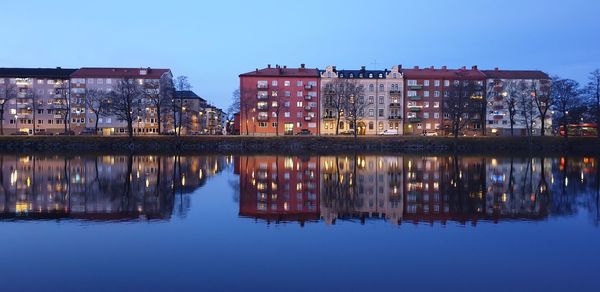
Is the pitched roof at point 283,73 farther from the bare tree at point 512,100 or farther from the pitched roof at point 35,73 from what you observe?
the pitched roof at point 35,73

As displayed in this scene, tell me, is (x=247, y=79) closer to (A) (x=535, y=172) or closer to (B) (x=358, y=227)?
(A) (x=535, y=172)

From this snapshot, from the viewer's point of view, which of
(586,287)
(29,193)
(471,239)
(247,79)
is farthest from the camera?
(247,79)

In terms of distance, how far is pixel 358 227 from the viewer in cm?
1803

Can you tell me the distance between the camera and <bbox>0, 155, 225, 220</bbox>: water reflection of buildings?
21.0 metres

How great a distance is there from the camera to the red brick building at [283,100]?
10538 centimetres

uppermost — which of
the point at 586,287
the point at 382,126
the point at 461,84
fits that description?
the point at 461,84

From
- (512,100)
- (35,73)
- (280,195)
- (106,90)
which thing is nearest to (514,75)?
(512,100)

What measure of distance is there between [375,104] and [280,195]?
8401cm

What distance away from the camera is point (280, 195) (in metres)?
26.1

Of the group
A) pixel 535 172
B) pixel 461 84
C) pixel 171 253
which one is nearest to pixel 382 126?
pixel 461 84

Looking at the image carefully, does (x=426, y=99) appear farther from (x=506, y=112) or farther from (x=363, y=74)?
(x=506, y=112)

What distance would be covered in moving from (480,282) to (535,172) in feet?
112

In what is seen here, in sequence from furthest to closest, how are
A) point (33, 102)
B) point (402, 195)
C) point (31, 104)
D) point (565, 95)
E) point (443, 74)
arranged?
1. point (31, 104)
2. point (443, 74)
3. point (33, 102)
4. point (565, 95)
5. point (402, 195)

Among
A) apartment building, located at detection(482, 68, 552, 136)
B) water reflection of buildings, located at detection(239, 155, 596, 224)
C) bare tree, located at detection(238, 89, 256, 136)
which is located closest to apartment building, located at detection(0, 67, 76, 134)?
bare tree, located at detection(238, 89, 256, 136)
